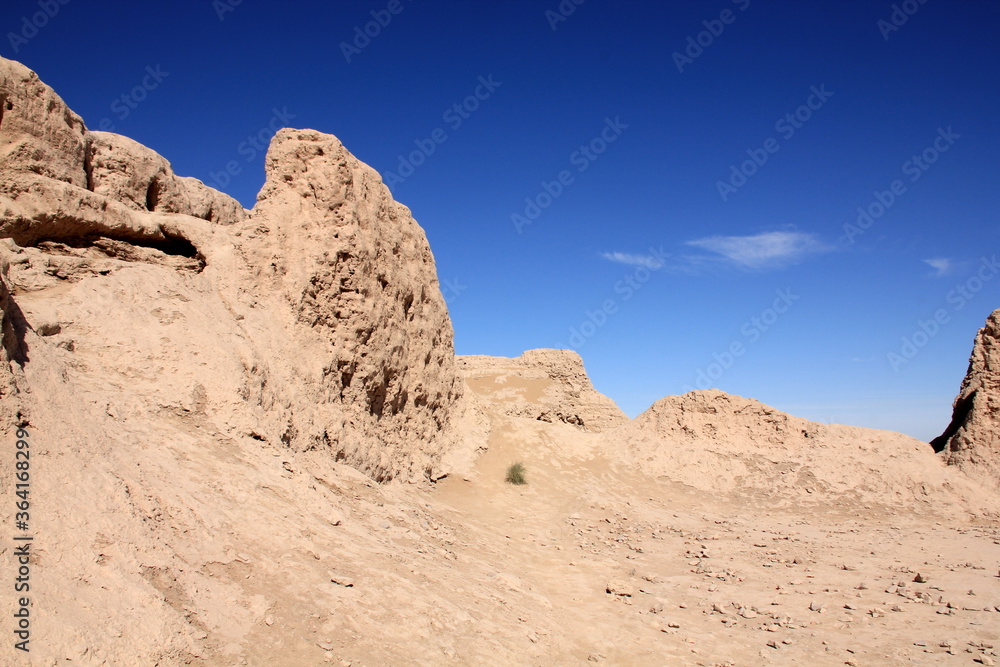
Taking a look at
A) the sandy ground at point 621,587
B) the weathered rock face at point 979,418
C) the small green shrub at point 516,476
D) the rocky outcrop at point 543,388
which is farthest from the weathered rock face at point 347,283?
the weathered rock face at point 979,418

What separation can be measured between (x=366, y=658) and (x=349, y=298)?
6993 millimetres

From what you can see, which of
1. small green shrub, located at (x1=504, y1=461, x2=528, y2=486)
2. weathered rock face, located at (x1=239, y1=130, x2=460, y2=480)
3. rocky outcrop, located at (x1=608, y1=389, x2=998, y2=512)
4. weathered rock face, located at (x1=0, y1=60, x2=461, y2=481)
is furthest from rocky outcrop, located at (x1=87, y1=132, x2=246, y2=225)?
rocky outcrop, located at (x1=608, y1=389, x2=998, y2=512)

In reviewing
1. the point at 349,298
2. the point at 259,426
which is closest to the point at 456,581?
the point at 259,426

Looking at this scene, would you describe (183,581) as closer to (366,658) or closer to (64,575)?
(64,575)

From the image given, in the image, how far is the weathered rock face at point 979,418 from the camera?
1631cm

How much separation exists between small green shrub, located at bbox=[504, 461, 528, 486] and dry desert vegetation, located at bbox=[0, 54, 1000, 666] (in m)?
0.12

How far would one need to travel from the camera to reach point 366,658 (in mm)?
4594

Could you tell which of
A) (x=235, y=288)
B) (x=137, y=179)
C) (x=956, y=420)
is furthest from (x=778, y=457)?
(x=137, y=179)

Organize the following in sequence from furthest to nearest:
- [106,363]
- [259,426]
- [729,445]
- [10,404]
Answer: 1. [729,445]
2. [259,426]
3. [106,363]
4. [10,404]

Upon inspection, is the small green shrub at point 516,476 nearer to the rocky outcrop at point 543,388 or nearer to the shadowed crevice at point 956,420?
the rocky outcrop at point 543,388

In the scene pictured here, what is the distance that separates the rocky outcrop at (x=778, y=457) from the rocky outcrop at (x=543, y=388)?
5.36 feet

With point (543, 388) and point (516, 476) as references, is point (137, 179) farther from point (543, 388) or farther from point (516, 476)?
point (543, 388)

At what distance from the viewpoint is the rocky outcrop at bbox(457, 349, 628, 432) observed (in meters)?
20.7

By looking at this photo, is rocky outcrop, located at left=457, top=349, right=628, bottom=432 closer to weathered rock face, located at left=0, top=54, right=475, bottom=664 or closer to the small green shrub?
the small green shrub
